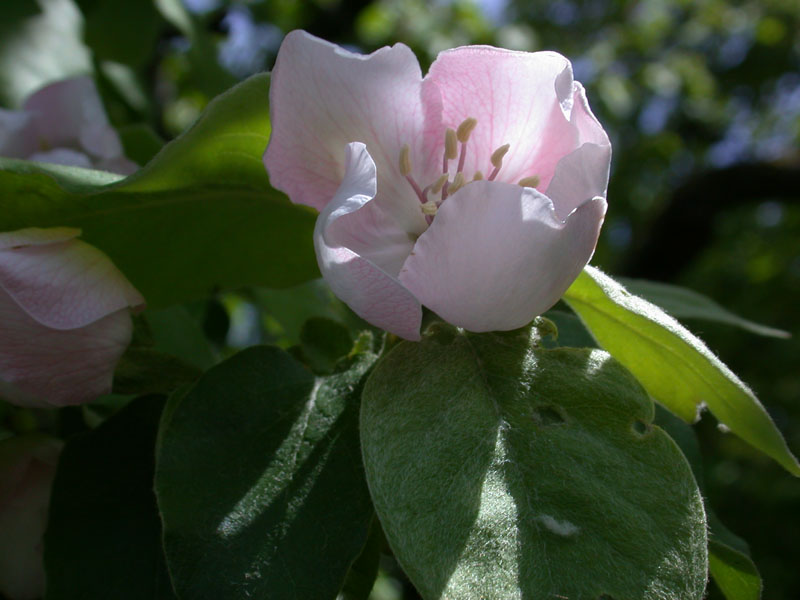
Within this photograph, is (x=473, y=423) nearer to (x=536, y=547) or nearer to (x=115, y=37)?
(x=536, y=547)

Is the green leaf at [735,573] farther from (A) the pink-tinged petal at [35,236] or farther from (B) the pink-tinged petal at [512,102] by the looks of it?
(A) the pink-tinged petal at [35,236]

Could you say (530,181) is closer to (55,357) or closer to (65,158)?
(55,357)

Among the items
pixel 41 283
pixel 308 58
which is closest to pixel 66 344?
pixel 41 283

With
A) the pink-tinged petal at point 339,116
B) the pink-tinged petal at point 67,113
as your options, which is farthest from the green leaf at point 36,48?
the pink-tinged petal at point 339,116

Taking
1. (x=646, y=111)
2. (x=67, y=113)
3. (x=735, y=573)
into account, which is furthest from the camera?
(x=646, y=111)

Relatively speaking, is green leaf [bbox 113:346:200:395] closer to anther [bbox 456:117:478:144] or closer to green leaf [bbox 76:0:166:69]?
anther [bbox 456:117:478:144]

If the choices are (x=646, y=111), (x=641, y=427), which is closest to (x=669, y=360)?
(x=641, y=427)
